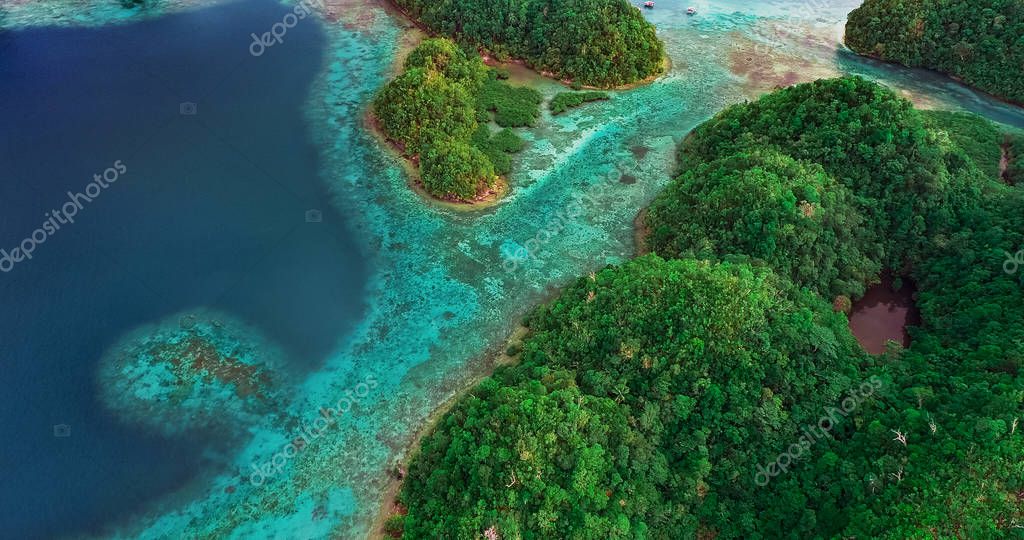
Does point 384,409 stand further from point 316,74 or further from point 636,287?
point 316,74

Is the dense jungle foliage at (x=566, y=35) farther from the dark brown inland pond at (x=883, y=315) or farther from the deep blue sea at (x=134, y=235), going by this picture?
the dark brown inland pond at (x=883, y=315)

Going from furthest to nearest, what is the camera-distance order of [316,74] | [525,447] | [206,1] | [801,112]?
[206,1], [316,74], [801,112], [525,447]

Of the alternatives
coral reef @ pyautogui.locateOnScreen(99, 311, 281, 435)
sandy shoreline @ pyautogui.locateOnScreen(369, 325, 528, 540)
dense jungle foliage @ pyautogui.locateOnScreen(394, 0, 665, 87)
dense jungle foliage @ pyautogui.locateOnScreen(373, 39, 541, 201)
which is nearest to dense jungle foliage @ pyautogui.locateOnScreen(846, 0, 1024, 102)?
dense jungle foliage @ pyautogui.locateOnScreen(394, 0, 665, 87)

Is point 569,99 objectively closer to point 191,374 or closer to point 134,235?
point 134,235

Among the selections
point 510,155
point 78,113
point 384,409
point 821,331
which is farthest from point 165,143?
point 821,331

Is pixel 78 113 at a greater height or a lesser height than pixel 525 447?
greater
